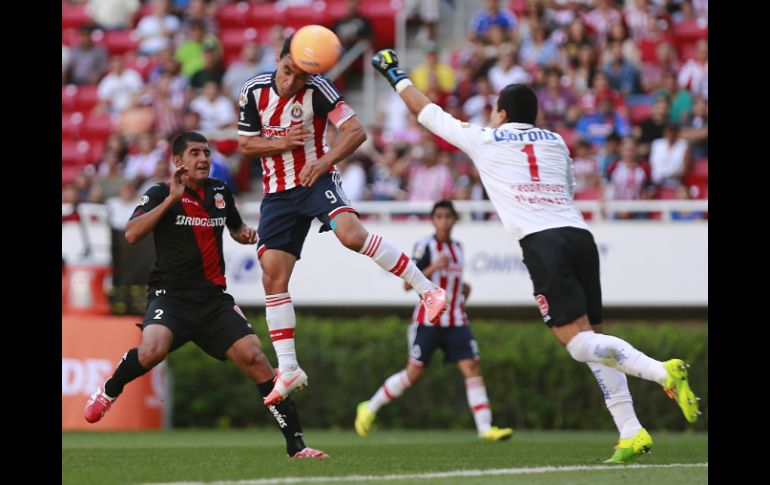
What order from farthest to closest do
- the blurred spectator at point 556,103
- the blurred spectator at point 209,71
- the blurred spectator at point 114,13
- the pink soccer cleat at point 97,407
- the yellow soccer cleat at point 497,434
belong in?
the blurred spectator at point 114,13, the blurred spectator at point 209,71, the blurred spectator at point 556,103, the yellow soccer cleat at point 497,434, the pink soccer cleat at point 97,407

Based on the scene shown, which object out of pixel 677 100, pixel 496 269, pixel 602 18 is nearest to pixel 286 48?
pixel 496 269

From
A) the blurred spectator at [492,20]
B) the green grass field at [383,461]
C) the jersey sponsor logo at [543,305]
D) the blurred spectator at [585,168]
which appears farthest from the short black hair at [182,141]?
the blurred spectator at [492,20]

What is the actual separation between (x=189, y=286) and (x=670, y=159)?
9.89m

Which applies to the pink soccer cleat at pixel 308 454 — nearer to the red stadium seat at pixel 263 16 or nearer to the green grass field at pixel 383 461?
the green grass field at pixel 383 461

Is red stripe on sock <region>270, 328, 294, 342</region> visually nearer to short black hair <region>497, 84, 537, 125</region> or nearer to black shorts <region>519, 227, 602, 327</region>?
black shorts <region>519, 227, 602, 327</region>

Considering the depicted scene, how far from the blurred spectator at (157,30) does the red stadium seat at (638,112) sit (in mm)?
8887

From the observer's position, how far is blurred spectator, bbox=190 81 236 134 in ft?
69.6

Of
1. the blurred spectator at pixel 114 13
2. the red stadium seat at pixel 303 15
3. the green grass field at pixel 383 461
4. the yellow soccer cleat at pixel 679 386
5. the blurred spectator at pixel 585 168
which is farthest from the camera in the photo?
the blurred spectator at pixel 114 13

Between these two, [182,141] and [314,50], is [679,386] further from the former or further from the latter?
[182,141]

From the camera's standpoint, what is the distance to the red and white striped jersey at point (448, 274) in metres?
13.9

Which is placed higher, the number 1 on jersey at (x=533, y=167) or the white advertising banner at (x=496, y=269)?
the number 1 on jersey at (x=533, y=167)

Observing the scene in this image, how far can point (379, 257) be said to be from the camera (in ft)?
31.0
